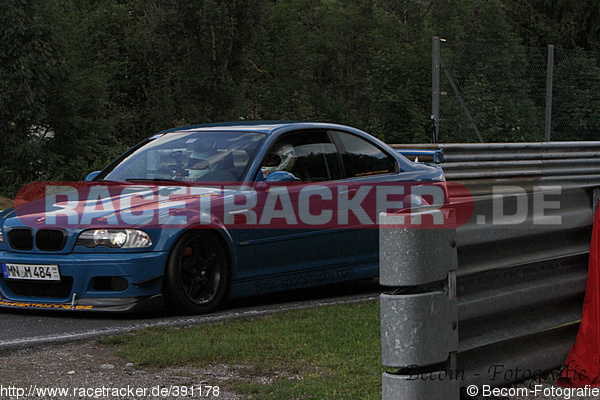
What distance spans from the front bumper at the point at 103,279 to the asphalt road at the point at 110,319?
4.5 inches

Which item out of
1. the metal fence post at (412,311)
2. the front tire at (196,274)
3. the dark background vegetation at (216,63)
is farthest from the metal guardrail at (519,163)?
the metal fence post at (412,311)

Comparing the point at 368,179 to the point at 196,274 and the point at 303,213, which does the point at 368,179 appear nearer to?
the point at 303,213

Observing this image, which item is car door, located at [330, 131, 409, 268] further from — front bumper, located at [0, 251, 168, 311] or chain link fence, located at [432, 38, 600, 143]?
chain link fence, located at [432, 38, 600, 143]

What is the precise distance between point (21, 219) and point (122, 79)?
17.7m

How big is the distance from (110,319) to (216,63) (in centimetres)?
1599

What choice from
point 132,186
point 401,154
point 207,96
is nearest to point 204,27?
point 207,96

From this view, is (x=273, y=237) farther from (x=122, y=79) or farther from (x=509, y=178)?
(x=122, y=79)

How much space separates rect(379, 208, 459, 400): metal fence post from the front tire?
3.25 meters

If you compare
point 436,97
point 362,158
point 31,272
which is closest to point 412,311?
point 31,272

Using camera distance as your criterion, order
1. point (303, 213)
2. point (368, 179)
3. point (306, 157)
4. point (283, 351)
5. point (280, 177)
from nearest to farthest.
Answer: point (283, 351), point (280, 177), point (303, 213), point (306, 157), point (368, 179)

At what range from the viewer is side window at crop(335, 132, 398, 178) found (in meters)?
7.78

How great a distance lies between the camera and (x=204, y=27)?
2077cm

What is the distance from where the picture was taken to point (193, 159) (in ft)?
23.8

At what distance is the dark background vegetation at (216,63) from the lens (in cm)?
1720
